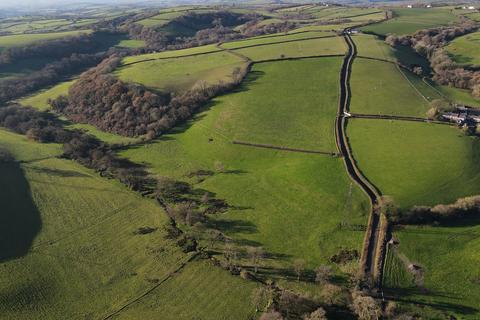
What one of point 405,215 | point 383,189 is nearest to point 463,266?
point 405,215

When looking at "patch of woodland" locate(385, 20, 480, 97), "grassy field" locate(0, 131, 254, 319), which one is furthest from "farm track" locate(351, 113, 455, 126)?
"grassy field" locate(0, 131, 254, 319)

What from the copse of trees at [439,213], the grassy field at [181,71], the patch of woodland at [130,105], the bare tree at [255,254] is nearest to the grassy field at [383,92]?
the patch of woodland at [130,105]

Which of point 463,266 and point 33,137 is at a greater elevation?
point 33,137

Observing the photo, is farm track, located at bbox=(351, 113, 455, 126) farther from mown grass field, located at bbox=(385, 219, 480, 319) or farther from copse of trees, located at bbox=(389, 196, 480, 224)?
mown grass field, located at bbox=(385, 219, 480, 319)

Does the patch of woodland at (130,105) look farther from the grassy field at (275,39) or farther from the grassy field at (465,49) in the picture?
the grassy field at (465,49)

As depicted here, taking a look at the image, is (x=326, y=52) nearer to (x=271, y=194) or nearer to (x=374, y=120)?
(x=374, y=120)

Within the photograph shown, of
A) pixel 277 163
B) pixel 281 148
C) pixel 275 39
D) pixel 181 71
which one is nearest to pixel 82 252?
pixel 277 163
